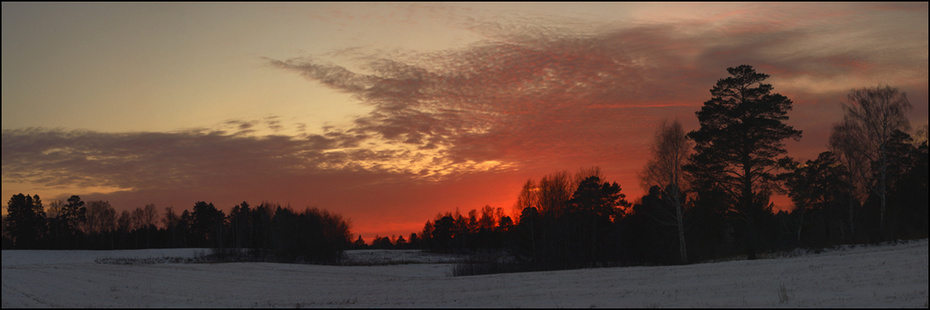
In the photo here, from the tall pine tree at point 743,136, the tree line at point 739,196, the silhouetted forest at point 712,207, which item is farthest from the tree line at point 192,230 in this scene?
the tall pine tree at point 743,136

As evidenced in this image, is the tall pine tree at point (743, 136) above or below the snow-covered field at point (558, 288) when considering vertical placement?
above

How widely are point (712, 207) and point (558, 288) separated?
22.7 m

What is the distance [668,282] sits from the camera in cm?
3306

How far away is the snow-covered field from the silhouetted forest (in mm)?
7605

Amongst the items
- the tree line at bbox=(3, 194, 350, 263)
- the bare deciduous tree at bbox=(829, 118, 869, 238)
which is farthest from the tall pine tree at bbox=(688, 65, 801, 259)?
the tree line at bbox=(3, 194, 350, 263)

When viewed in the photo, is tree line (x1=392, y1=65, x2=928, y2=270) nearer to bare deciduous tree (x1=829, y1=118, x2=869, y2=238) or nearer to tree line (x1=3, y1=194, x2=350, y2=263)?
bare deciduous tree (x1=829, y1=118, x2=869, y2=238)

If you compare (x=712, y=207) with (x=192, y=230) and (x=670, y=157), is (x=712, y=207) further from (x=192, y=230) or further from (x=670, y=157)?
(x=192, y=230)

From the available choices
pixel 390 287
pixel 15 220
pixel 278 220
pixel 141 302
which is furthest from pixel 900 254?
pixel 15 220

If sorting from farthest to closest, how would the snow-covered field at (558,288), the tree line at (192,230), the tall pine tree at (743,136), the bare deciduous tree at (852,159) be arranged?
the tree line at (192,230)
the bare deciduous tree at (852,159)
the tall pine tree at (743,136)
the snow-covered field at (558,288)

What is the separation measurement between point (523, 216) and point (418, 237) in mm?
106731

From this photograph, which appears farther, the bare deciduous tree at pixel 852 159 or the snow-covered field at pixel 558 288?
the bare deciduous tree at pixel 852 159

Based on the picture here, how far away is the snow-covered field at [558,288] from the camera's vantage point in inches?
1011

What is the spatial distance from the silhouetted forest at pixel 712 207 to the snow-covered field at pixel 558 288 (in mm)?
7605

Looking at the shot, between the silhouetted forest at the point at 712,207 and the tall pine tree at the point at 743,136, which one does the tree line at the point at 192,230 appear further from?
the tall pine tree at the point at 743,136
